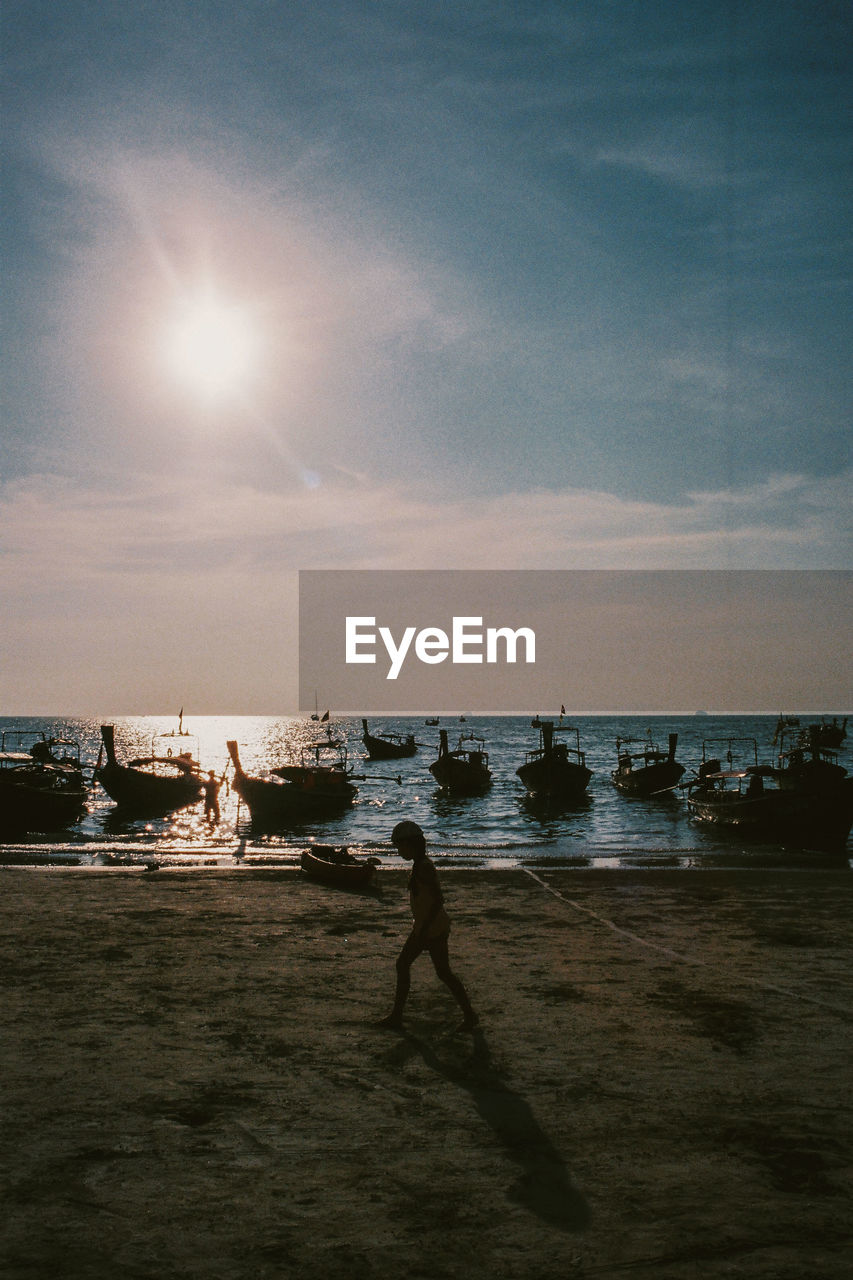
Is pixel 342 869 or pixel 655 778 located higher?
pixel 342 869

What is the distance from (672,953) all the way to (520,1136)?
687 cm

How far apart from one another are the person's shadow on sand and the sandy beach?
0.08ft

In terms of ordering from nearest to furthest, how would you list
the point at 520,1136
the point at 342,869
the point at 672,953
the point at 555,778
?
the point at 520,1136 < the point at 672,953 < the point at 342,869 < the point at 555,778

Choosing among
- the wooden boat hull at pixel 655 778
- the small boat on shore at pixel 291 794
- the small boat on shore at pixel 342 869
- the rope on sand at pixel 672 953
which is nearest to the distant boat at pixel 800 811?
the rope on sand at pixel 672 953

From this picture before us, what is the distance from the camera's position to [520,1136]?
6.75 metres

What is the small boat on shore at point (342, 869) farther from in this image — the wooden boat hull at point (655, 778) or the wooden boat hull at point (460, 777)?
the wooden boat hull at point (460, 777)

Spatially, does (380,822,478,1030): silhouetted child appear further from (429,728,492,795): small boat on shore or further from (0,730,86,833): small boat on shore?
(429,728,492,795): small boat on shore

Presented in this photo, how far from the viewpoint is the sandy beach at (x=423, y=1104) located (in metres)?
5.23

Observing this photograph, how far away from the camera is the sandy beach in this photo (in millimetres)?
5234

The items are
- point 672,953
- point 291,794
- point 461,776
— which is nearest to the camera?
point 672,953

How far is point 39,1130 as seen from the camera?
22.2 ft

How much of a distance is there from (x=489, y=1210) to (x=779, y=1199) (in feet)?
6.10

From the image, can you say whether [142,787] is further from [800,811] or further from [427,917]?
[427,917]

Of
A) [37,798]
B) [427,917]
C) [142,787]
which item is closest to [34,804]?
[37,798]
